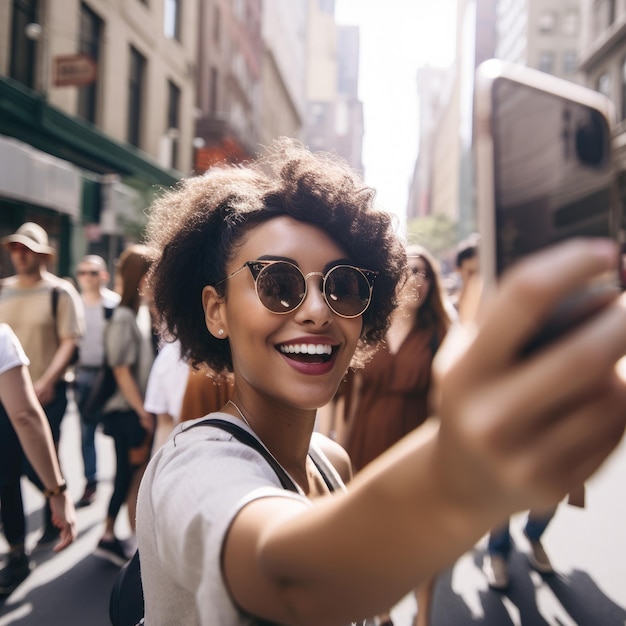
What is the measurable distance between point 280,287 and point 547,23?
208 ft

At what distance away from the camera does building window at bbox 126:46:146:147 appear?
67.4ft

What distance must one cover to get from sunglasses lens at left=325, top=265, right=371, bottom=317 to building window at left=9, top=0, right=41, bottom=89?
46.3 feet

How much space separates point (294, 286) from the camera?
4.78 feet

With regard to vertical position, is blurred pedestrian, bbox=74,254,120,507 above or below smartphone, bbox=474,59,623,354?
below

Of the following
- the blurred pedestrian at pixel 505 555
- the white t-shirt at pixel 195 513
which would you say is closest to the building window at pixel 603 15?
the blurred pedestrian at pixel 505 555

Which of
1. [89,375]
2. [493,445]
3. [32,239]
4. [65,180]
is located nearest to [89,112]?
[65,180]

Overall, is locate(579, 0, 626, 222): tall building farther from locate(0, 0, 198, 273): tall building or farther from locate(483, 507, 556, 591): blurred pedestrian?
locate(483, 507, 556, 591): blurred pedestrian

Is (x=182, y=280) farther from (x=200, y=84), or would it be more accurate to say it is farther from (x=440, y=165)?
(x=440, y=165)

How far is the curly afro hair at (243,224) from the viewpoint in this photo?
158 cm

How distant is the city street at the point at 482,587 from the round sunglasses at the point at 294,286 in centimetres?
266

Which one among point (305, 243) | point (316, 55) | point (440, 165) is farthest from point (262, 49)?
point (316, 55)

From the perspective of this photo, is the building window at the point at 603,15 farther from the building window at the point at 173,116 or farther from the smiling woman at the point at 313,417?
the smiling woman at the point at 313,417

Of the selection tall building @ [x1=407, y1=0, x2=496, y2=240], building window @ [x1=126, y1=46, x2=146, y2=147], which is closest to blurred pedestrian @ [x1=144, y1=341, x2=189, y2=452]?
building window @ [x1=126, y1=46, x2=146, y2=147]

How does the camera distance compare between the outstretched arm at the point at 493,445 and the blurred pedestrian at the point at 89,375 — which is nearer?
the outstretched arm at the point at 493,445
